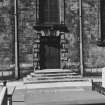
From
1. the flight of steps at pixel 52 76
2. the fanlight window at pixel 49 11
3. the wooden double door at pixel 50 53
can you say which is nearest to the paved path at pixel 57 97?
the flight of steps at pixel 52 76

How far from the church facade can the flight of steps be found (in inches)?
28.0

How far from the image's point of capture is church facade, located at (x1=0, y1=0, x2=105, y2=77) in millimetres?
16984

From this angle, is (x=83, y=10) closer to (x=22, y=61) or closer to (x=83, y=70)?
(x=83, y=70)

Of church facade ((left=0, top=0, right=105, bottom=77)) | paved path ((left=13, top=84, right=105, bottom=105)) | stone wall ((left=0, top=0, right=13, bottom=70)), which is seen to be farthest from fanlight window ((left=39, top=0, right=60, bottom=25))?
paved path ((left=13, top=84, right=105, bottom=105))

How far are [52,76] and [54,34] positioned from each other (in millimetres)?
3400

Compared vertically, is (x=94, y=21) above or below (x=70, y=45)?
above

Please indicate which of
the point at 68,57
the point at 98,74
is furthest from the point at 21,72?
the point at 98,74

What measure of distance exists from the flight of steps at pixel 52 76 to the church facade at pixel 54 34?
712 millimetres

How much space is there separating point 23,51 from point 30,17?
271cm

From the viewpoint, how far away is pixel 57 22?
17.8 meters

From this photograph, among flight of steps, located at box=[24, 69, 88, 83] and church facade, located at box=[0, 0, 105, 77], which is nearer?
flight of steps, located at box=[24, 69, 88, 83]

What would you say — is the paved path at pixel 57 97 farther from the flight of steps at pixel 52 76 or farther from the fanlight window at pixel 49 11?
the fanlight window at pixel 49 11

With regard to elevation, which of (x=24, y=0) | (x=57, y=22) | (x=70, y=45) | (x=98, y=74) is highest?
(x=24, y=0)

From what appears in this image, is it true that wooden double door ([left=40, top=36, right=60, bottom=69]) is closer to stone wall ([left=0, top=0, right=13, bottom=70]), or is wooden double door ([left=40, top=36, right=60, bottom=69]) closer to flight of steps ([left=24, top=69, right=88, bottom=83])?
flight of steps ([left=24, top=69, right=88, bottom=83])
